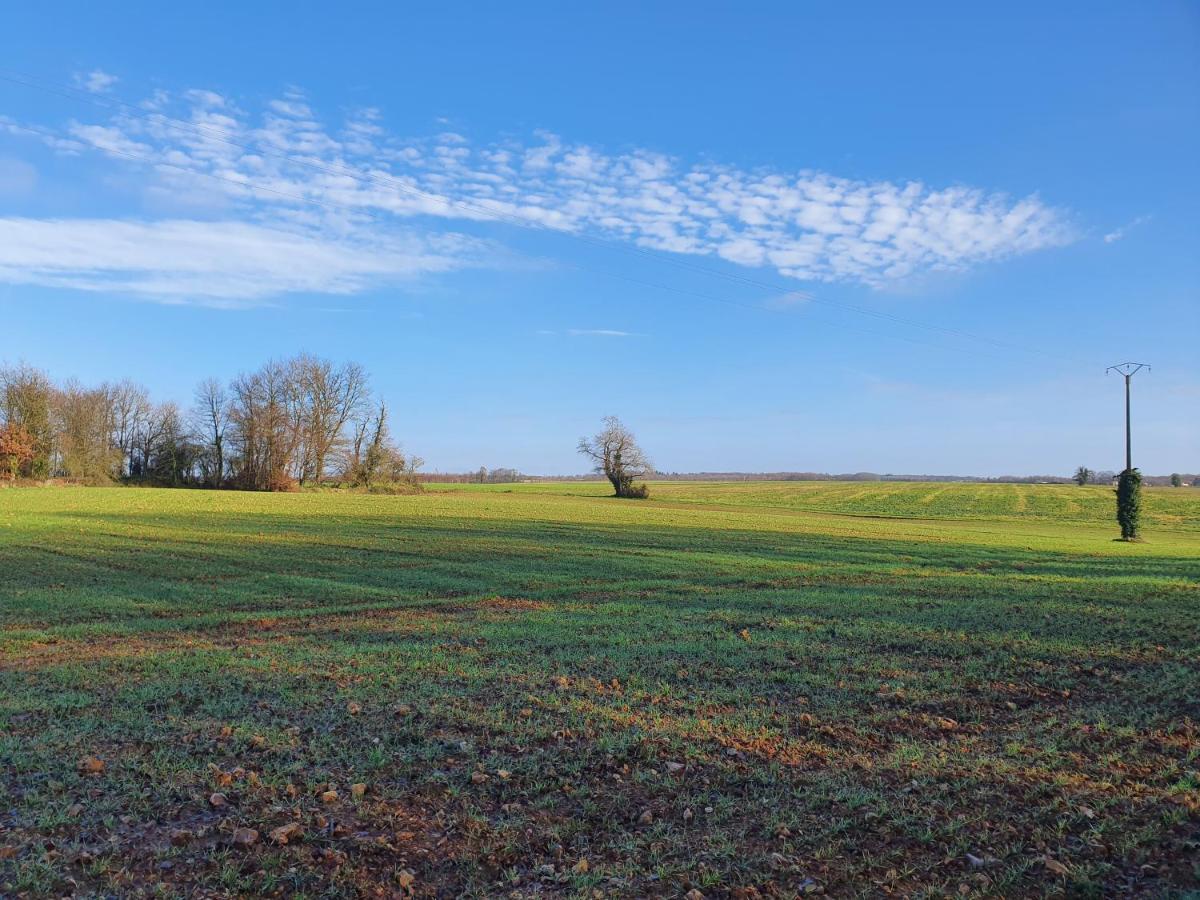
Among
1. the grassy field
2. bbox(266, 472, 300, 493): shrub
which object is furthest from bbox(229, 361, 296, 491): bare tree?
the grassy field

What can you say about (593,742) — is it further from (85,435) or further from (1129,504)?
(85,435)

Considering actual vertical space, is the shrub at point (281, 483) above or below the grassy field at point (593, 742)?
above

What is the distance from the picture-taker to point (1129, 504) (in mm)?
39469

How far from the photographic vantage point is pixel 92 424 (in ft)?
263

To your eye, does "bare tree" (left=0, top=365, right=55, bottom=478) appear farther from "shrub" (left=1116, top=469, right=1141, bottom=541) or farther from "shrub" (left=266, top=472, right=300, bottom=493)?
"shrub" (left=1116, top=469, right=1141, bottom=541)

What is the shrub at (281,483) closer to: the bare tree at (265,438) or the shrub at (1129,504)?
the bare tree at (265,438)

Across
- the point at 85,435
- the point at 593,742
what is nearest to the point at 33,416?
the point at 85,435

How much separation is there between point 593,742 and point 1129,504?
4417 cm

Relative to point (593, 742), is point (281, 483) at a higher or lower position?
higher

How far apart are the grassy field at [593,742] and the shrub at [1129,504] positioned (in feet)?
90.2

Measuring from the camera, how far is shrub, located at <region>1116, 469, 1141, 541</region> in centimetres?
3928

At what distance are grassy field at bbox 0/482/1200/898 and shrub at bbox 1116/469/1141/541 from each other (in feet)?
90.2

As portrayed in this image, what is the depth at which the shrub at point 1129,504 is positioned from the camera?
1547 inches

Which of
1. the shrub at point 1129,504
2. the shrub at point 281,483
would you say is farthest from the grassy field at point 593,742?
the shrub at point 281,483
